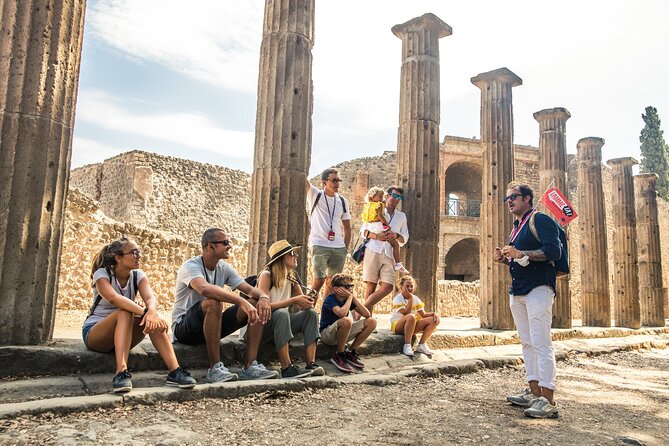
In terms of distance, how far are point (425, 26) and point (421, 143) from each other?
1979 mm

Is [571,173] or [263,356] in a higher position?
→ [571,173]

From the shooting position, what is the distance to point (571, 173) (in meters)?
26.8

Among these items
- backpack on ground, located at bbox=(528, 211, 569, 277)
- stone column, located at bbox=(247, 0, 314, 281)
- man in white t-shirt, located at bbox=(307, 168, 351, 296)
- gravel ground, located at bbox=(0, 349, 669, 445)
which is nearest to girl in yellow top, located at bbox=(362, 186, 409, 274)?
man in white t-shirt, located at bbox=(307, 168, 351, 296)

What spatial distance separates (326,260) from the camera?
6.26 metres

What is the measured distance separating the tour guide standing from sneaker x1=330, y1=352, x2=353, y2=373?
1.66 meters

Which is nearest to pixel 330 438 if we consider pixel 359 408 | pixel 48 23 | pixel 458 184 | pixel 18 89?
pixel 359 408

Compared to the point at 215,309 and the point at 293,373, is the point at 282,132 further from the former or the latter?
the point at 293,373

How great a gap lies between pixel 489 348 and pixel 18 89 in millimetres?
6898

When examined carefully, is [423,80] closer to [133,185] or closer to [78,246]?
[78,246]

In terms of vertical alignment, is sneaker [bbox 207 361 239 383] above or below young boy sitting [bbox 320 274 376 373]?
below

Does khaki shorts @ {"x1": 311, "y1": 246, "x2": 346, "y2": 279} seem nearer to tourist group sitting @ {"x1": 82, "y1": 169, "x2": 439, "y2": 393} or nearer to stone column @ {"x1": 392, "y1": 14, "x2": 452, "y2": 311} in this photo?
tourist group sitting @ {"x1": 82, "y1": 169, "x2": 439, "y2": 393}

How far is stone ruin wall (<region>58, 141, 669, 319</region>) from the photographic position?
1096 centimetres

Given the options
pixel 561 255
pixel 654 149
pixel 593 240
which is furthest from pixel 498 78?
pixel 654 149

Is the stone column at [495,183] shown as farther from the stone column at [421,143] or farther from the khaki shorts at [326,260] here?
the khaki shorts at [326,260]
